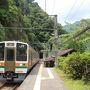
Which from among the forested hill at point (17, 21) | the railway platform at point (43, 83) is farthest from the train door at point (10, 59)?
the forested hill at point (17, 21)

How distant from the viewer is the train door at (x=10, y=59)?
24406mm

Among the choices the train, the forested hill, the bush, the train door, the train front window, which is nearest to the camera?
the bush

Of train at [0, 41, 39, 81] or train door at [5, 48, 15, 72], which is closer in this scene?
train at [0, 41, 39, 81]

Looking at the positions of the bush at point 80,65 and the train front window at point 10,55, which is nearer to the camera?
the bush at point 80,65

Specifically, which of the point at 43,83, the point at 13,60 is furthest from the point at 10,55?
the point at 43,83

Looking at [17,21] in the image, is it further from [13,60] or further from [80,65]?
[80,65]

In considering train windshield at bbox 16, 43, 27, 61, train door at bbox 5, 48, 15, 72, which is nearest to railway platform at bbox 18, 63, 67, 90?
train door at bbox 5, 48, 15, 72

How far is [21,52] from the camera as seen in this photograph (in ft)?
82.8

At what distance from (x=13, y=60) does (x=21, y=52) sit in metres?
0.96

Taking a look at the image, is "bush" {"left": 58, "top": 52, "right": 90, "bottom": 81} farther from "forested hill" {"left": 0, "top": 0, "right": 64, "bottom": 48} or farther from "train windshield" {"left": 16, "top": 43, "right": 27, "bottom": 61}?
"forested hill" {"left": 0, "top": 0, "right": 64, "bottom": 48}

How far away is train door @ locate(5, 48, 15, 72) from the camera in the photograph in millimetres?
24406

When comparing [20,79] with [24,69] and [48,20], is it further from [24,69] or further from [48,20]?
[48,20]

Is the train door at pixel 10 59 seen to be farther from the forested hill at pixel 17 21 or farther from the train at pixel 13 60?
the forested hill at pixel 17 21

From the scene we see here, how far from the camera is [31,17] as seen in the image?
255 feet
